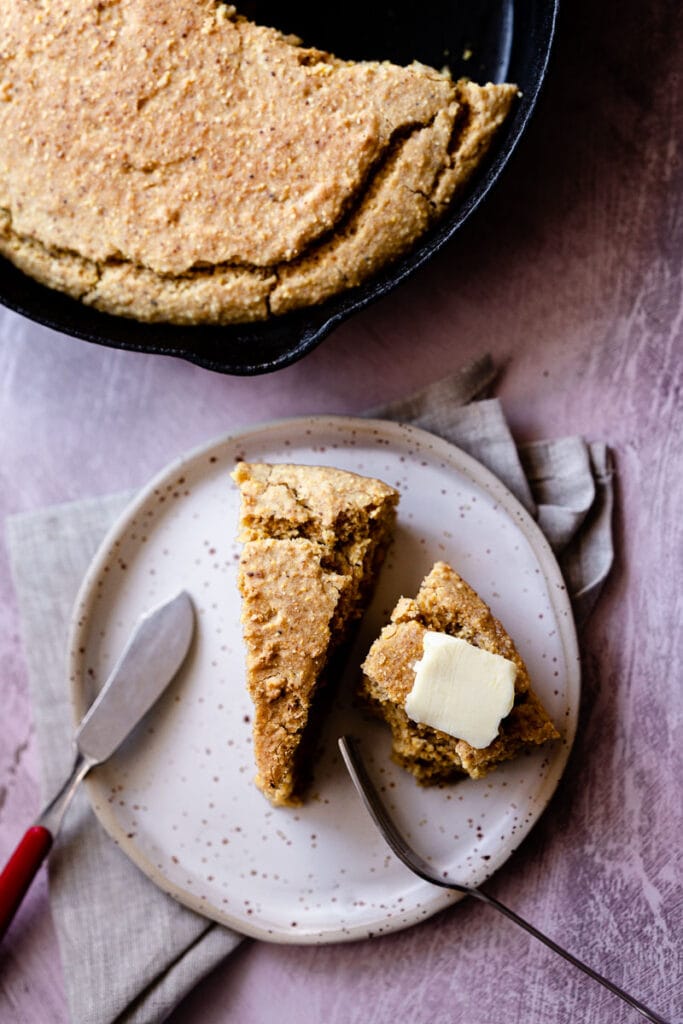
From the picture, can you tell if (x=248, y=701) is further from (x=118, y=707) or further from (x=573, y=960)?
(x=573, y=960)

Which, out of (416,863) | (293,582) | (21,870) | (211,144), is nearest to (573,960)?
(416,863)

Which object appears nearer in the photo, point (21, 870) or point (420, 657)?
point (420, 657)

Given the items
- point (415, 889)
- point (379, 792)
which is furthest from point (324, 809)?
point (415, 889)

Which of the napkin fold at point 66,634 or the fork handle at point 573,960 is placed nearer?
the fork handle at point 573,960

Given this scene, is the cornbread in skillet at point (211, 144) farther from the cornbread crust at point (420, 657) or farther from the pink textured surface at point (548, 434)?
the cornbread crust at point (420, 657)

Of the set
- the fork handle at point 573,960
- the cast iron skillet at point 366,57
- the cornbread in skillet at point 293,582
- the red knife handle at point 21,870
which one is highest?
the cast iron skillet at point 366,57

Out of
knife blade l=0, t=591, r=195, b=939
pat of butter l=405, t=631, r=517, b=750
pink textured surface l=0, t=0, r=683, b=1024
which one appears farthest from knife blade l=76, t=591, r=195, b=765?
pat of butter l=405, t=631, r=517, b=750

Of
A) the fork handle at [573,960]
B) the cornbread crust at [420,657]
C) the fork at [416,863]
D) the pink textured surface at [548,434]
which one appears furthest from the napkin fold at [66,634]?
the fork handle at [573,960]

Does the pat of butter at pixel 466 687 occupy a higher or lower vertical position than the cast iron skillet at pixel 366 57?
lower
